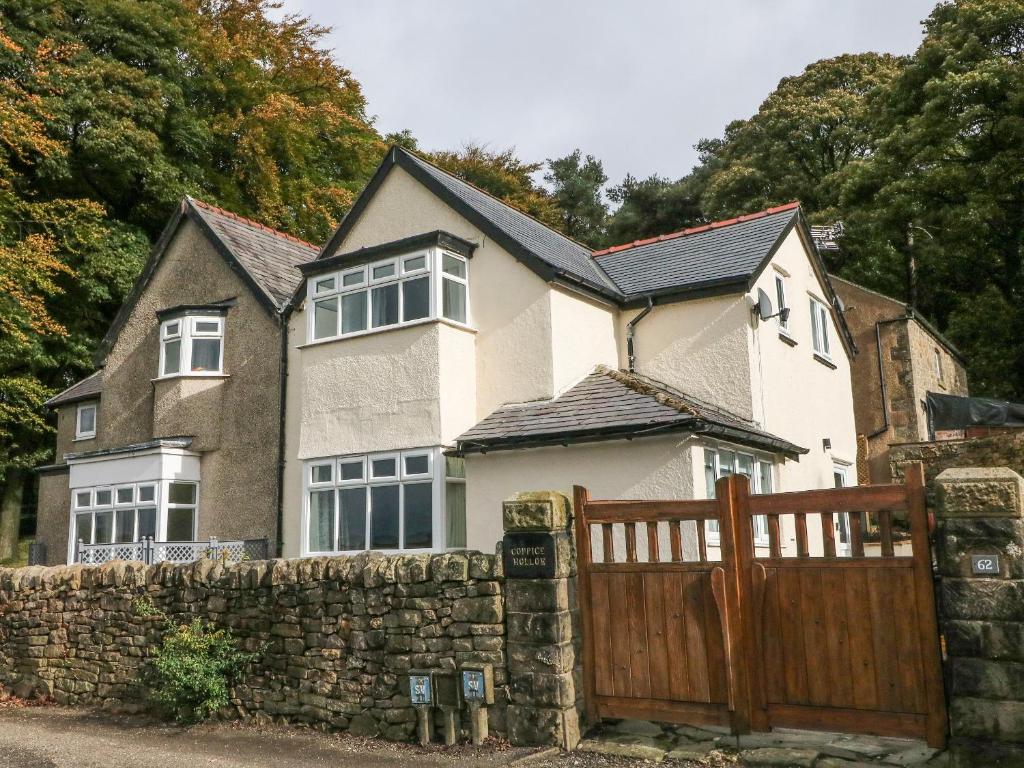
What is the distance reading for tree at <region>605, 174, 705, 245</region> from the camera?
42219 millimetres

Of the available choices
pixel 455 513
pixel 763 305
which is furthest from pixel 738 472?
pixel 455 513

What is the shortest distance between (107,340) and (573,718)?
16.7 m

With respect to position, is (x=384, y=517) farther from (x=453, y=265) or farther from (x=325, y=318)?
(x=453, y=265)

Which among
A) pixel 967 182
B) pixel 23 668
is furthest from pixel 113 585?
pixel 967 182

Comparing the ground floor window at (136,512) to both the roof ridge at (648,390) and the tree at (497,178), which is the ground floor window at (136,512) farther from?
the tree at (497,178)

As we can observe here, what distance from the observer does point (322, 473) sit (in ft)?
51.6

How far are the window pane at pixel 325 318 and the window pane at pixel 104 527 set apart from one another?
6.61m

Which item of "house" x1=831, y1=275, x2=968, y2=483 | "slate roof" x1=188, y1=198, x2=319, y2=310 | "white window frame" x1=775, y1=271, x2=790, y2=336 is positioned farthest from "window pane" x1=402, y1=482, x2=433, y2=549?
"house" x1=831, y1=275, x2=968, y2=483

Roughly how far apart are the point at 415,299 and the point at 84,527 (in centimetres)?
975

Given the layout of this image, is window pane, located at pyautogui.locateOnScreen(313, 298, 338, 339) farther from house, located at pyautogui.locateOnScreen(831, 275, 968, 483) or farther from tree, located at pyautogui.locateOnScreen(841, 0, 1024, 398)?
tree, located at pyautogui.locateOnScreen(841, 0, 1024, 398)

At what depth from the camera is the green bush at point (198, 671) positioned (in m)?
9.30

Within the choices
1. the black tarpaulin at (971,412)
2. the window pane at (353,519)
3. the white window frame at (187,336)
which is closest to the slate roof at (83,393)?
the white window frame at (187,336)

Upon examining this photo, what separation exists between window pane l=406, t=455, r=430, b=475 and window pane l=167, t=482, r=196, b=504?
235 inches

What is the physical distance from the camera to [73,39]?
27328 millimetres
